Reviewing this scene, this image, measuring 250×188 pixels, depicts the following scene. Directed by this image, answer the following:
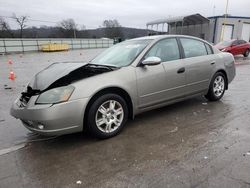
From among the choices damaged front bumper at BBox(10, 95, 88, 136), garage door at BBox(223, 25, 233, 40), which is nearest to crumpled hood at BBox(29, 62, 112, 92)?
damaged front bumper at BBox(10, 95, 88, 136)

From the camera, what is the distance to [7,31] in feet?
183

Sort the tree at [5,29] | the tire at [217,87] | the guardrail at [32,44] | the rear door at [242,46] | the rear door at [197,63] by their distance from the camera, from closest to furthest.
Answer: the rear door at [197,63] → the tire at [217,87] → the rear door at [242,46] → the guardrail at [32,44] → the tree at [5,29]

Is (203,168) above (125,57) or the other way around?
the other way around

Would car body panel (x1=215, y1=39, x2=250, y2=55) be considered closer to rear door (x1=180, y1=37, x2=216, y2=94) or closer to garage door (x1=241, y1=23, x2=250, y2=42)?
rear door (x1=180, y1=37, x2=216, y2=94)

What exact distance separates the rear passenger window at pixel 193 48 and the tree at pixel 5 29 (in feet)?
184

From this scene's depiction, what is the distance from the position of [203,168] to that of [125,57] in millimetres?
2456

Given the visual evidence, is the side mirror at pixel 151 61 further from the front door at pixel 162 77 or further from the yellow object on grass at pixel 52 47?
the yellow object on grass at pixel 52 47

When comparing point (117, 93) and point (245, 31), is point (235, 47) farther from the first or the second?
point (245, 31)

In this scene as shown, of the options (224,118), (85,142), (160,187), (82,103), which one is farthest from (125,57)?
(160,187)

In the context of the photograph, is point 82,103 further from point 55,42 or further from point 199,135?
point 55,42

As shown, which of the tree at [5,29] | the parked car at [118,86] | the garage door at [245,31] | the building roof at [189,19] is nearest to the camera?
the parked car at [118,86]

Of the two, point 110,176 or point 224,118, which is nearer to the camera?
point 110,176

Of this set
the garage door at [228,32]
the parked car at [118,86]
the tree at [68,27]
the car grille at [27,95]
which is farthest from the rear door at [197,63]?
the tree at [68,27]

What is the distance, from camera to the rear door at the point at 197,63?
495 cm
